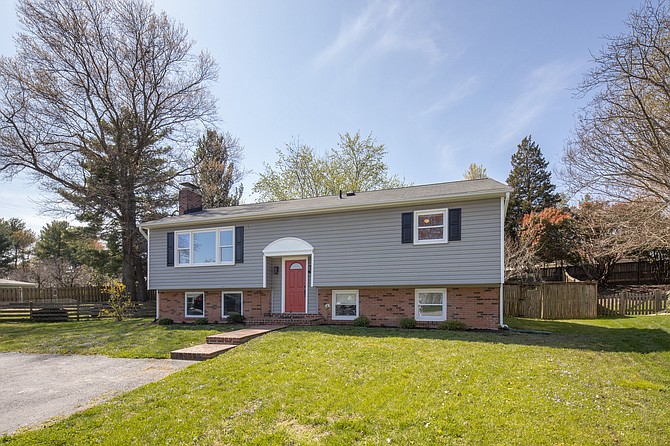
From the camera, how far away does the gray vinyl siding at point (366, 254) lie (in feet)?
36.8

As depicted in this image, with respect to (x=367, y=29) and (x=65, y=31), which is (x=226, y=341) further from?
(x=65, y=31)

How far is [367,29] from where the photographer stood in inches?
537

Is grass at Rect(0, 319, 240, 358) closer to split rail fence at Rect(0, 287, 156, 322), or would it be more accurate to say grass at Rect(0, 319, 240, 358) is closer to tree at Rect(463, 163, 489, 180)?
split rail fence at Rect(0, 287, 156, 322)

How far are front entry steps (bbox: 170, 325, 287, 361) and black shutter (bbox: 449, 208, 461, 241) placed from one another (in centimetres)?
601

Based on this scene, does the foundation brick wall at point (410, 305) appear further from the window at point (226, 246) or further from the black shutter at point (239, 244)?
the window at point (226, 246)

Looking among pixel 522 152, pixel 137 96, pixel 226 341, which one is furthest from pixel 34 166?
pixel 522 152

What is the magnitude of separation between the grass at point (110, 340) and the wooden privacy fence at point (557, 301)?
11.9 metres

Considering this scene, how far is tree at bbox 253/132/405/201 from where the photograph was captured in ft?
97.9

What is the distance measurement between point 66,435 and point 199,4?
39.8 ft

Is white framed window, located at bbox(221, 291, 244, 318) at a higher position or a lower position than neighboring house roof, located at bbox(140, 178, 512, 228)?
lower

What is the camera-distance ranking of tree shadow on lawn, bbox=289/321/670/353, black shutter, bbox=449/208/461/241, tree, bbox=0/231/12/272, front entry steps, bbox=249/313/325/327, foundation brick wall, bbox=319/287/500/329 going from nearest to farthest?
1. tree shadow on lawn, bbox=289/321/670/353
2. black shutter, bbox=449/208/461/241
3. foundation brick wall, bbox=319/287/500/329
4. front entry steps, bbox=249/313/325/327
5. tree, bbox=0/231/12/272

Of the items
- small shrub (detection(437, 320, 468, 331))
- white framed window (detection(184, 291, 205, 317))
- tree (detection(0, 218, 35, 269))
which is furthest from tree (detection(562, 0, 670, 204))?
tree (detection(0, 218, 35, 269))

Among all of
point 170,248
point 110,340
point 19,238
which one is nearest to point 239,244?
point 170,248

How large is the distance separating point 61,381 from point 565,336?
11.6 metres
